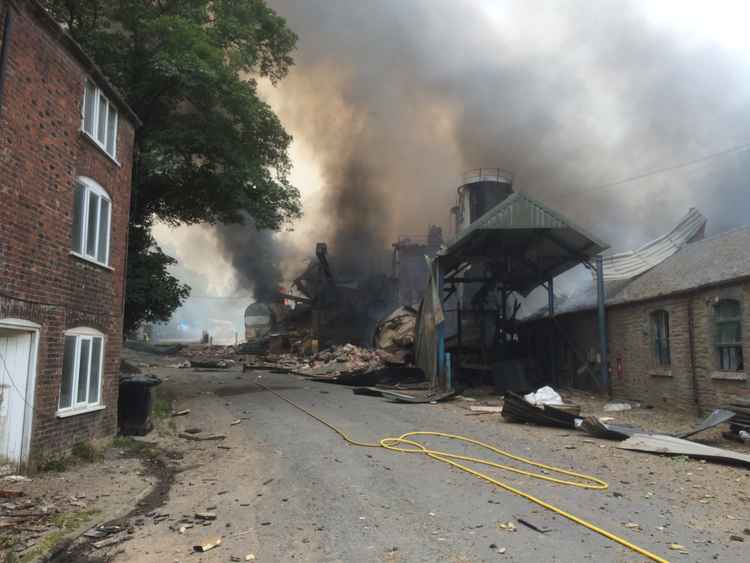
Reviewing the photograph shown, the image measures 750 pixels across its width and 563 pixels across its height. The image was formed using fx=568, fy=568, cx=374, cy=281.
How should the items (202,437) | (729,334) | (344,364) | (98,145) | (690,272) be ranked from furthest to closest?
(344,364)
(690,272)
(729,334)
(202,437)
(98,145)

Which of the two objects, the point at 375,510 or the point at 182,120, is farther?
the point at 182,120

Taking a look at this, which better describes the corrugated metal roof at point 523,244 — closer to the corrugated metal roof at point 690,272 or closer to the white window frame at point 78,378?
the corrugated metal roof at point 690,272

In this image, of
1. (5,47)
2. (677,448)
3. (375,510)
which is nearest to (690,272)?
(677,448)

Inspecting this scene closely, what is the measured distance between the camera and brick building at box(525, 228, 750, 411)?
11.6 m

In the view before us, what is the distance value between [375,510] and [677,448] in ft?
17.5

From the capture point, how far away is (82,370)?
8.74 meters

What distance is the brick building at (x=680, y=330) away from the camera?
38.0ft

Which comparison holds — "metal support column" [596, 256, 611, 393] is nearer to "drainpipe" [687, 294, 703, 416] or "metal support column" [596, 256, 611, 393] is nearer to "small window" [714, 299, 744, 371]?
"drainpipe" [687, 294, 703, 416]

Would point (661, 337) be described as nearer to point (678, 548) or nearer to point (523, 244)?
point (523, 244)

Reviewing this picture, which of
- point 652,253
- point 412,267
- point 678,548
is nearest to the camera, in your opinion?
point 678,548

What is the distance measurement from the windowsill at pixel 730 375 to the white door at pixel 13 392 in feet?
40.0

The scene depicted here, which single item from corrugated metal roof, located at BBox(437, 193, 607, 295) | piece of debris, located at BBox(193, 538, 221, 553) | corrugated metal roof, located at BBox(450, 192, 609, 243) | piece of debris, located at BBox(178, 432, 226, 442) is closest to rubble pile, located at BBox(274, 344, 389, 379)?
corrugated metal roof, located at BBox(437, 193, 607, 295)

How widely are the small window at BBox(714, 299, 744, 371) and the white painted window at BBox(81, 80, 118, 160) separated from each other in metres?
12.3

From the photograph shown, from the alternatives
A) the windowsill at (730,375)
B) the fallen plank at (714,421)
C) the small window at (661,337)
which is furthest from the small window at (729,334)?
the fallen plank at (714,421)
